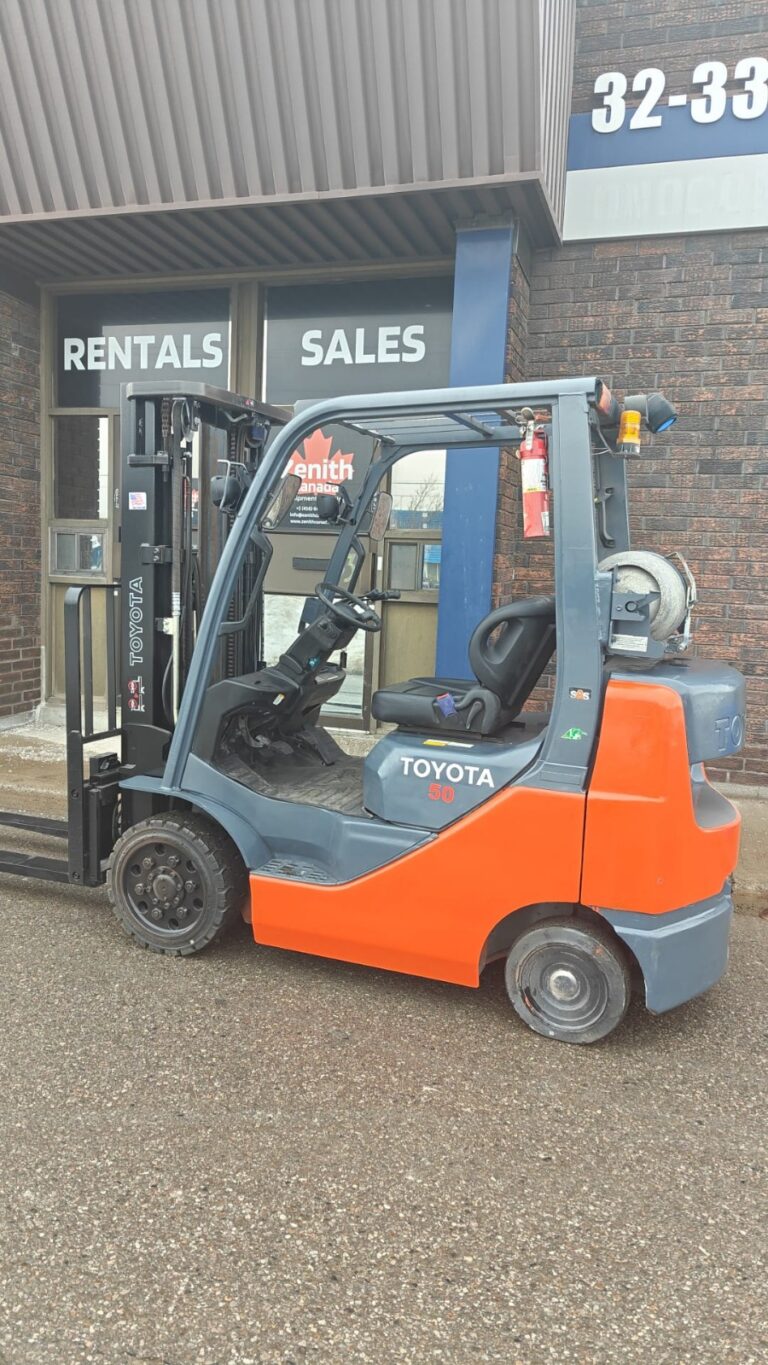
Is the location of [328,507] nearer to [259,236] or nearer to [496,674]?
[496,674]

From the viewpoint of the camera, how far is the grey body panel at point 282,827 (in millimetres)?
3457

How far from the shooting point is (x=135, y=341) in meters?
7.73

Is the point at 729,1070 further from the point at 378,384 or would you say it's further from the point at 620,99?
the point at 620,99

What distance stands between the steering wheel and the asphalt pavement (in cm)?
148

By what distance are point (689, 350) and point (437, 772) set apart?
435 cm

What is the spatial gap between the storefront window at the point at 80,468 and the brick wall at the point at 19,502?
191 mm

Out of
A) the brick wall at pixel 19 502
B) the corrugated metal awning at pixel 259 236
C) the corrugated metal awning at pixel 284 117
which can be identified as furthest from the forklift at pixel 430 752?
the brick wall at pixel 19 502

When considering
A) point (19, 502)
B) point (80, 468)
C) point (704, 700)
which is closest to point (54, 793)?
point (19, 502)

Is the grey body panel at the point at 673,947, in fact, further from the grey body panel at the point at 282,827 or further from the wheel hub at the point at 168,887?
the wheel hub at the point at 168,887

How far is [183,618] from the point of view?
13.7 feet

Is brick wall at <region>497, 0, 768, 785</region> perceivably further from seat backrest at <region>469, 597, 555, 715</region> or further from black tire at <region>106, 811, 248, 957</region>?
black tire at <region>106, 811, 248, 957</region>

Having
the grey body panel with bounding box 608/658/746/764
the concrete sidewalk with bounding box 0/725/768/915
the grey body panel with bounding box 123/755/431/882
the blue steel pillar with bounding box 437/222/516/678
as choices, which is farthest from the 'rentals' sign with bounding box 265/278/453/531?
the grey body panel with bounding box 608/658/746/764

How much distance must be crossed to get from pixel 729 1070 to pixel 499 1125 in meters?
0.93

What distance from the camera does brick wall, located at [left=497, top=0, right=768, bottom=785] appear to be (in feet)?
19.7
